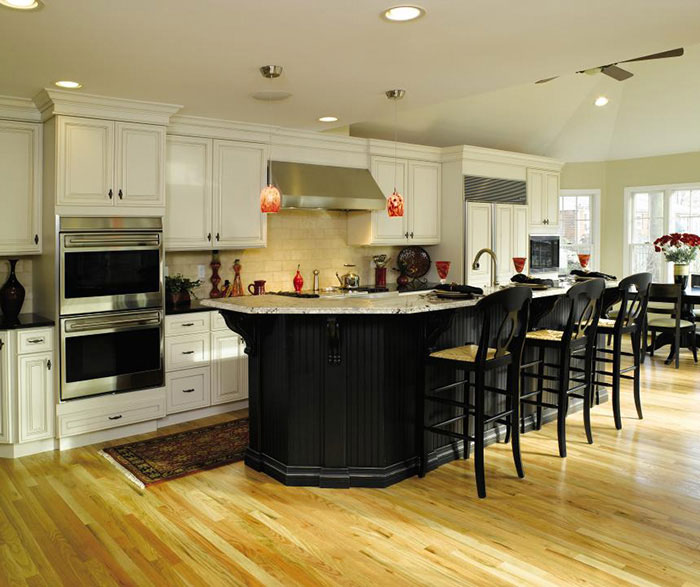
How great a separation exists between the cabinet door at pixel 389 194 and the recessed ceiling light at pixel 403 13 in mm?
3410

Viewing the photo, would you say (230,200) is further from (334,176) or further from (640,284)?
(640,284)

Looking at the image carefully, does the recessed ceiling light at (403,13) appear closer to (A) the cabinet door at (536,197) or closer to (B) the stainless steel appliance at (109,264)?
(B) the stainless steel appliance at (109,264)

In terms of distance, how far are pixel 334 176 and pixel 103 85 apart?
93.1 inches

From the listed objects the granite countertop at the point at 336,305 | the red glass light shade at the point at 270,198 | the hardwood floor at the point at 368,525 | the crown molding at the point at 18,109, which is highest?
the crown molding at the point at 18,109

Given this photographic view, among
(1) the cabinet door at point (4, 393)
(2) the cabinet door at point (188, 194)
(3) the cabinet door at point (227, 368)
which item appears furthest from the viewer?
(3) the cabinet door at point (227, 368)

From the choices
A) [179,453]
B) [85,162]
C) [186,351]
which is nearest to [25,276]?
[85,162]

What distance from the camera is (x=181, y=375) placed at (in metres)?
4.97

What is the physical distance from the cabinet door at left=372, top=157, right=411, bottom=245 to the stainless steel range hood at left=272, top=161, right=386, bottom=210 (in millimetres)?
197

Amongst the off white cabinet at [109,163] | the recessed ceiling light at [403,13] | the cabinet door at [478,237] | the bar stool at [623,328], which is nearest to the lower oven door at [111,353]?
the off white cabinet at [109,163]

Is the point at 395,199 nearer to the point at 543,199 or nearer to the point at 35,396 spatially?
the point at 35,396

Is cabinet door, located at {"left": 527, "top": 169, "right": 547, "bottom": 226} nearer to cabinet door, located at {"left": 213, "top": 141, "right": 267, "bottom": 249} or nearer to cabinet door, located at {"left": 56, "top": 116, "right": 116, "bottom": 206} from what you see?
cabinet door, located at {"left": 213, "top": 141, "right": 267, "bottom": 249}

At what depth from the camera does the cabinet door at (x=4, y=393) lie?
4.16 meters

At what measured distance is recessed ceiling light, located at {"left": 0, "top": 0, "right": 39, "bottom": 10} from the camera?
2725mm

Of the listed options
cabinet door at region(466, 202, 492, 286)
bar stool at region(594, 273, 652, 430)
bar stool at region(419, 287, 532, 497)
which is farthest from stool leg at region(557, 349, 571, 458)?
cabinet door at region(466, 202, 492, 286)
